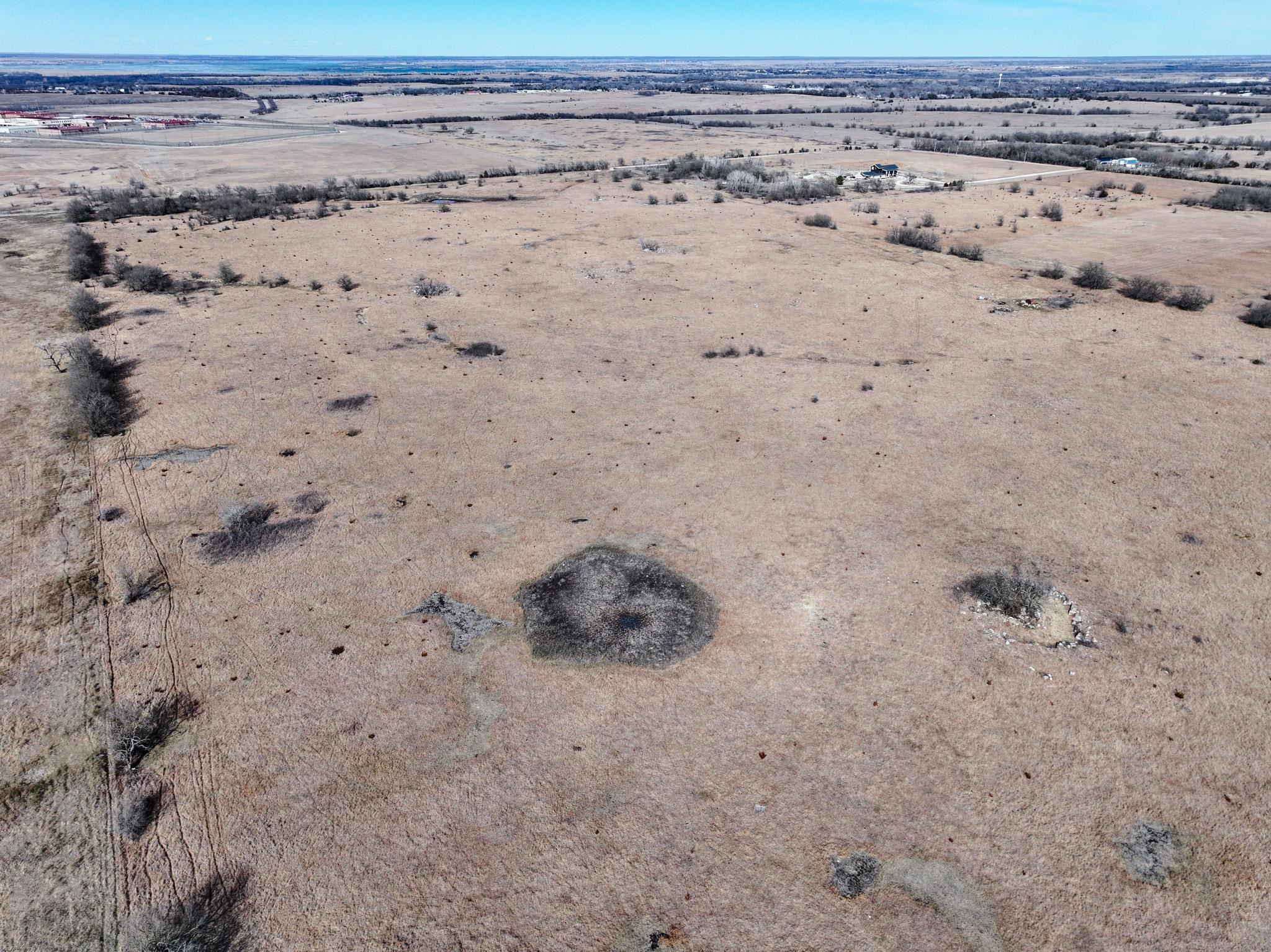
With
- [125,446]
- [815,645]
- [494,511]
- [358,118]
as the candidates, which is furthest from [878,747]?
[358,118]

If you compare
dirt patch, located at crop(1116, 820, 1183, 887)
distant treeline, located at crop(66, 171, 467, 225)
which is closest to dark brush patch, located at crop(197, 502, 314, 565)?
dirt patch, located at crop(1116, 820, 1183, 887)

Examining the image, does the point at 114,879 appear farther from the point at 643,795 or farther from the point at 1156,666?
the point at 1156,666

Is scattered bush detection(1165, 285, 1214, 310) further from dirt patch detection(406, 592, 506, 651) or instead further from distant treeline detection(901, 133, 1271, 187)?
distant treeline detection(901, 133, 1271, 187)

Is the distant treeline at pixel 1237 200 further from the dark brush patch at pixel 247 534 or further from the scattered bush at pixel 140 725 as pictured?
the scattered bush at pixel 140 725

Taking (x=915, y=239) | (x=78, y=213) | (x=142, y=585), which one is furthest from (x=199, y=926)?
(x=78, y=213)

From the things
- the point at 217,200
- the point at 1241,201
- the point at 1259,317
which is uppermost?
the point at 1241,201

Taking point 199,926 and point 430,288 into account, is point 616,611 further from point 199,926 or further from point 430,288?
point 430,288
